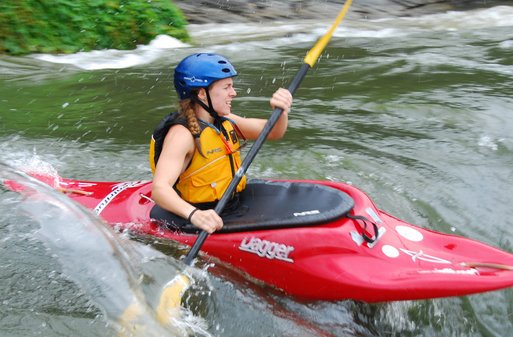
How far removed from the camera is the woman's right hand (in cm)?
311

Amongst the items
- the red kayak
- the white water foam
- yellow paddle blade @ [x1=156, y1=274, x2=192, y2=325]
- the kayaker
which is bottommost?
the white water foam

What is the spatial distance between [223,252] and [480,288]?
49.8 inches

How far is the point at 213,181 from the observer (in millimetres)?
3443

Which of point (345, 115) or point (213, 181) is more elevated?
point (213, 181)

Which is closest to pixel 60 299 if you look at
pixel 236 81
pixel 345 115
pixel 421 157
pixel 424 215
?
pixel 424 215

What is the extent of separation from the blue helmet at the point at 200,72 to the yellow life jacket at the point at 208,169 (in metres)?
0.22

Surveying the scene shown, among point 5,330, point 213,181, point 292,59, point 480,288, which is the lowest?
point 292,59

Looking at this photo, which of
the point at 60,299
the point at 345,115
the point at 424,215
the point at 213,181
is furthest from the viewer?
the point at 345,115

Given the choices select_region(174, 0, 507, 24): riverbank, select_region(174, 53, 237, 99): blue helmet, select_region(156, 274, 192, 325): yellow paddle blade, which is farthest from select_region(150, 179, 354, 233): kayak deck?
select_region(174, 0, 507, 24): riverbank

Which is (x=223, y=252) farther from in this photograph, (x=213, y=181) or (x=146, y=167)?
(x=146, y=167)

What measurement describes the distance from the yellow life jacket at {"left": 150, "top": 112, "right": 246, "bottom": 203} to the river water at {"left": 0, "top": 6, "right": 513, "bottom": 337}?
335 mm

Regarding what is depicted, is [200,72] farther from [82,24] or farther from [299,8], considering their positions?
[299,8]

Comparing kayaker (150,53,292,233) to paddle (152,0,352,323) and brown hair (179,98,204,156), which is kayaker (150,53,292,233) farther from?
paddle (152,0,352,323)

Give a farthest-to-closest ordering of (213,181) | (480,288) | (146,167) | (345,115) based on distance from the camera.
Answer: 1. (345,115)
2. (146,167)
3. (213,181)
4. (480,288)
